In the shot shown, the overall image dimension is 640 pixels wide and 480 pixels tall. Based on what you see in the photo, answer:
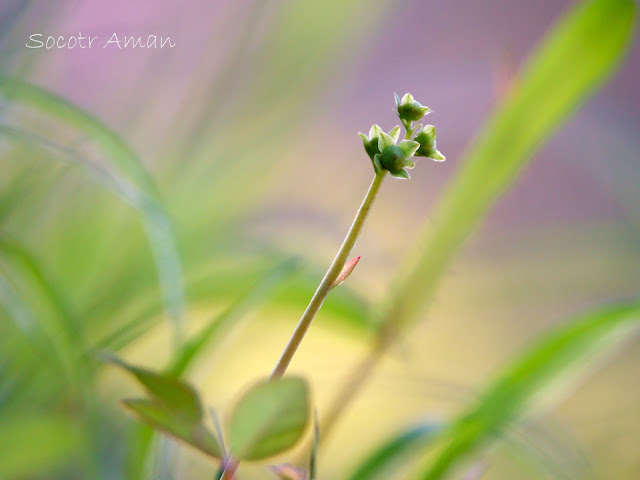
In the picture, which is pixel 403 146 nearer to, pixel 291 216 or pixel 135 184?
pixel 135 184

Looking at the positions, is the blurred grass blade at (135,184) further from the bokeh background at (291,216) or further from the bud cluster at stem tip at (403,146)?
the bud cluster at stem tip at (403,146)

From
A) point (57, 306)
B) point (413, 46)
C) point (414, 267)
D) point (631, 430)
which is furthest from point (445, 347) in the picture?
point (57, 306)

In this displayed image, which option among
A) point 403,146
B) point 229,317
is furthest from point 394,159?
point 229,317

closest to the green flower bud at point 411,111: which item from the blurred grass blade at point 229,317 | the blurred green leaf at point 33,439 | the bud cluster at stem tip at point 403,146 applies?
the bud cluster at stem tip at point 403,146

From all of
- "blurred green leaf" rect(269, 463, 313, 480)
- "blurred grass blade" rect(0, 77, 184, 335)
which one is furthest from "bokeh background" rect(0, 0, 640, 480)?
"blurred green leaf" rect(269, 463, 313, 480)

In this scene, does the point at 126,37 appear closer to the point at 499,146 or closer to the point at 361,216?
the point at 499,146

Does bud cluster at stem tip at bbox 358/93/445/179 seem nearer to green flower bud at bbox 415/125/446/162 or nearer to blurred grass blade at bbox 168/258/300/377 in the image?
green flower bud at bbox 415/125/446/162
